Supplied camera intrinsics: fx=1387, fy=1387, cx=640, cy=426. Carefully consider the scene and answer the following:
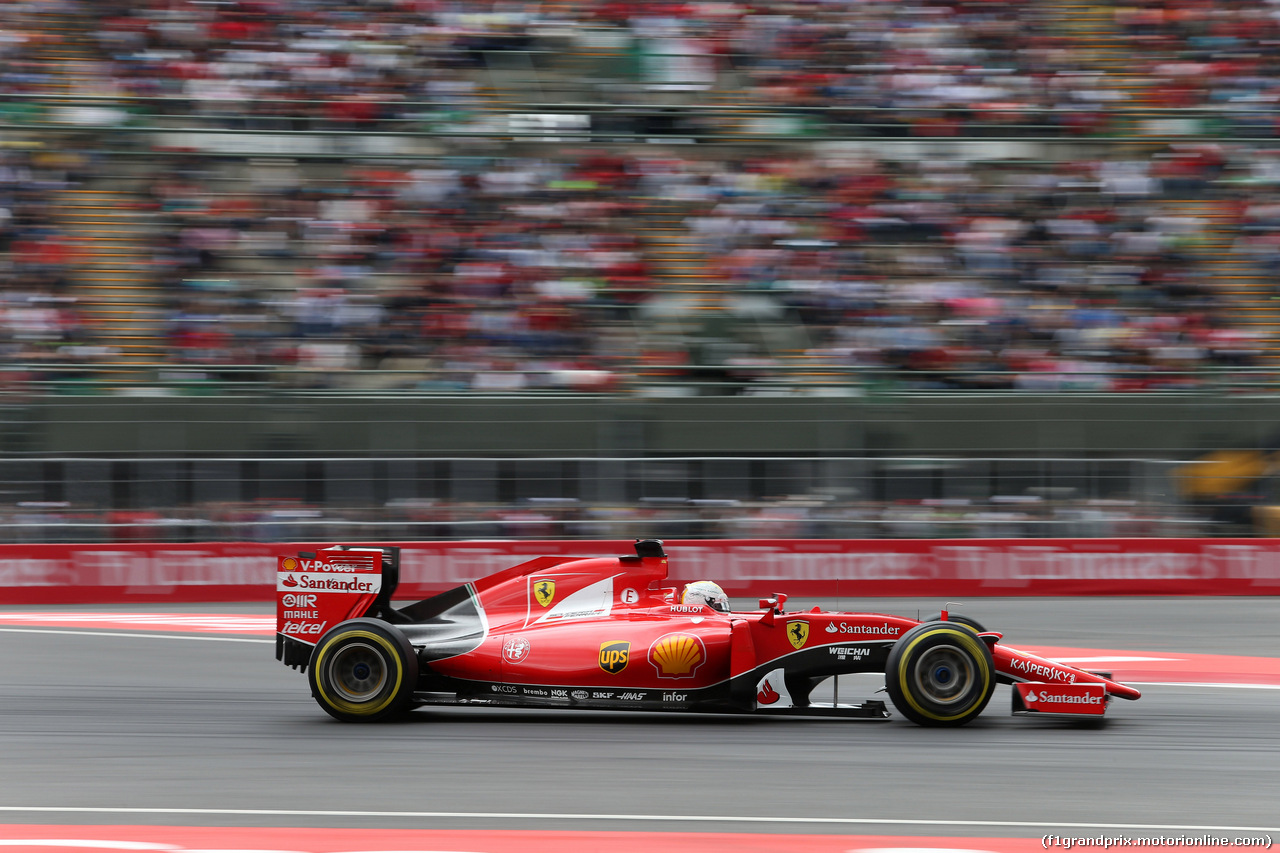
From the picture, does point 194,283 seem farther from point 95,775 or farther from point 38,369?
point 95,775

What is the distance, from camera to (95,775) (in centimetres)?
654

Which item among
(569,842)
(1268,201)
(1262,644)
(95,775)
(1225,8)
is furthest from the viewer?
(1225,8)

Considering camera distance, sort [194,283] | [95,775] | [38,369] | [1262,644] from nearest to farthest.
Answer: [95,775] < [1262,644] < [38,369] < [194,283]

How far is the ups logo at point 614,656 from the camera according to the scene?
7.29m

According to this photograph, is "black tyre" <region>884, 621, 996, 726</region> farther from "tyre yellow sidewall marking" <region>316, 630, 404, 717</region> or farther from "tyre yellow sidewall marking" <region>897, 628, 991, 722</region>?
"tyre yellow sidewall marking" <region>316, 630, 404, 717</region>

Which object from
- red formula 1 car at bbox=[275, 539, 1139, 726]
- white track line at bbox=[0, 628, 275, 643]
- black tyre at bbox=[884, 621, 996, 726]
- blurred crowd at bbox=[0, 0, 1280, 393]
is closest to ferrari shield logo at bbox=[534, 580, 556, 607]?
red formula 1 car at bbox=[275, 539, 1139, 726]

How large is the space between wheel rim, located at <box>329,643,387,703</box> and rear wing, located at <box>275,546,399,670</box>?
0.24 m

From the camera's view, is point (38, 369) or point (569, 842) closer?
point (569, 842)

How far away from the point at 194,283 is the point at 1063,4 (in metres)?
11.4

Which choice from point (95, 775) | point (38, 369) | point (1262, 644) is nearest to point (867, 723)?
point (95, 775)

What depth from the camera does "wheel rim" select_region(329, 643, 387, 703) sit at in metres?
7.51

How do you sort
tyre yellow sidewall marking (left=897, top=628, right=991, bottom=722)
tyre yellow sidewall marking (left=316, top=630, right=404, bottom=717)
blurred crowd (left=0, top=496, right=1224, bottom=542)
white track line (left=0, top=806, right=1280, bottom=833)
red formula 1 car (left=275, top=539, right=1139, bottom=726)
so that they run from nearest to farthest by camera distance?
white track line (left=0, top=806, right=1280, bottom=833), tyre yellow sidewall marking (left=897, top=628, right=991, bottom=722), red formula 1 car (left=275, top=539, right=1139, bottom=726), tyre yellow sidewall marking (left=316, top=630, right=404, bottom=717), blurred crowd (left=0, top=496, right=1224, bottom=542)

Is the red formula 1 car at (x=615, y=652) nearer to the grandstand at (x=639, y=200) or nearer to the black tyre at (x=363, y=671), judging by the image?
the black tyre at (x=363, y=671)

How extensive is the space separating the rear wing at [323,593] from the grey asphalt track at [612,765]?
484mm
